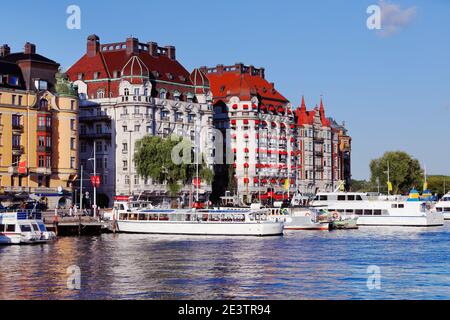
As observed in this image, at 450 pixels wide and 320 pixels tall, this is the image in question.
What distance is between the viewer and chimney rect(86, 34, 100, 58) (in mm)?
155875

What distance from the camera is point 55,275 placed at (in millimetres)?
57062

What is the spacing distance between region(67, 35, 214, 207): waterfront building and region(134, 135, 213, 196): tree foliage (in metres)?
7.72

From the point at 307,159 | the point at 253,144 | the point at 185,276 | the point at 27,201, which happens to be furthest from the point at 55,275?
the point at 307,159

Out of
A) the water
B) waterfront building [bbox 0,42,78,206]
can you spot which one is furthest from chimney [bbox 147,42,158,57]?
the water

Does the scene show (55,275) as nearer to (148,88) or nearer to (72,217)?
(72,217)

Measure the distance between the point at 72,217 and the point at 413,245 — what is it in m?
43.8

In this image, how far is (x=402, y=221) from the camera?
127 meters

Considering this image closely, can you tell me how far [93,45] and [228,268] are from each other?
10120cm

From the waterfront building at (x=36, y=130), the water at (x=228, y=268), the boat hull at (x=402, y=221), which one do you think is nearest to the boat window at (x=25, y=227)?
the water at (x=228, y=268)

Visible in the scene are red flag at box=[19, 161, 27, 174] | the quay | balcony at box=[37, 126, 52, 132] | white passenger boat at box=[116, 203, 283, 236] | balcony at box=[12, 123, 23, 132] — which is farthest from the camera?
balcony at box=[37, 126, 52, 132]

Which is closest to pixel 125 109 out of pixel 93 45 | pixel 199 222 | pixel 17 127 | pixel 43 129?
pixel 93 45

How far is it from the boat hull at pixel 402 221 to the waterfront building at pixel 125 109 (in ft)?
117

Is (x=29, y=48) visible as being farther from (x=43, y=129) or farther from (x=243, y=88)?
(x=243, y=88)

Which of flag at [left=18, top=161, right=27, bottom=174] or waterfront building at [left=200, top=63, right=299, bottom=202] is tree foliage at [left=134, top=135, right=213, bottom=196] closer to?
flag at [left=18, top=161, right=27, bottom=174]
